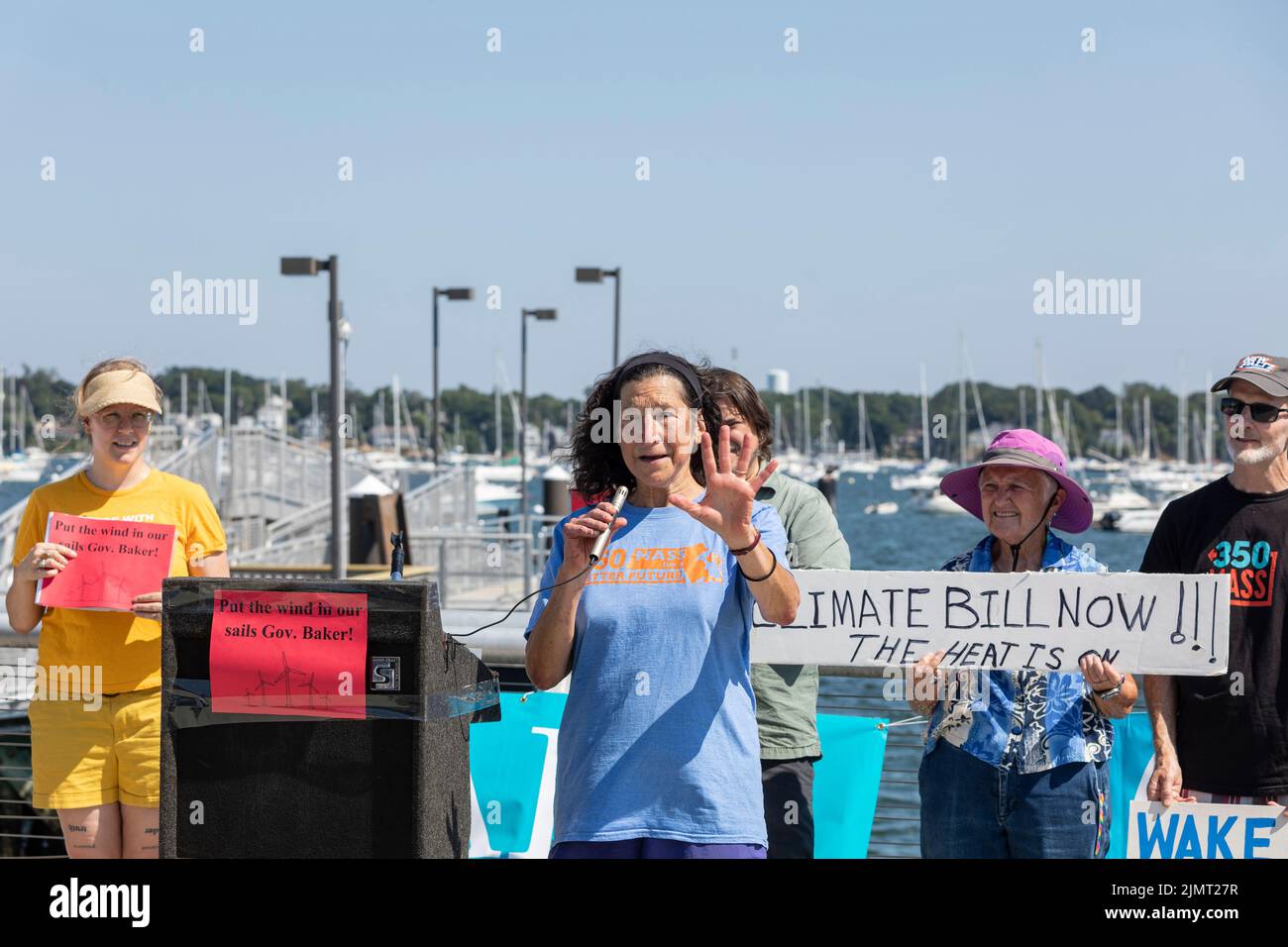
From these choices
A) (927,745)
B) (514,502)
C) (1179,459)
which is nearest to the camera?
(927,745)

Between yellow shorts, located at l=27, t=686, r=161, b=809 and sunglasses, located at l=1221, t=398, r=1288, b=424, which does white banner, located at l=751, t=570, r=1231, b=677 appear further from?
yellow shorts, located at l=27, t=686, r=161, b=809

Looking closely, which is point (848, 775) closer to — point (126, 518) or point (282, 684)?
point (282, 684)

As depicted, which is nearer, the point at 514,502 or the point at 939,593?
the point at 939,593

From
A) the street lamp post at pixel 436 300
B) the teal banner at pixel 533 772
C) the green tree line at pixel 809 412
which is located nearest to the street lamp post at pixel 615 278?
the street lamp post at pixel 436 300

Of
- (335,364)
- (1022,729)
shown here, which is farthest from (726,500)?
(335,364)

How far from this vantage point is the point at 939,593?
14.3ft

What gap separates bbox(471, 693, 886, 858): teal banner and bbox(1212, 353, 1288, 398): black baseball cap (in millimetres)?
1812

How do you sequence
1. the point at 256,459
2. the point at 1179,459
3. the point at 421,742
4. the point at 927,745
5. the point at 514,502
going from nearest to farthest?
1. the point at 421,742
2. the point at 927,745
3. the point at 256,459
4. the point at 514,502
5. the point at 1179,459

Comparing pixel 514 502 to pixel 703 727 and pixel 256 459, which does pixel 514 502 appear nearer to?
pixel 256 459

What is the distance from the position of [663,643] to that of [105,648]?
7.37 ft
